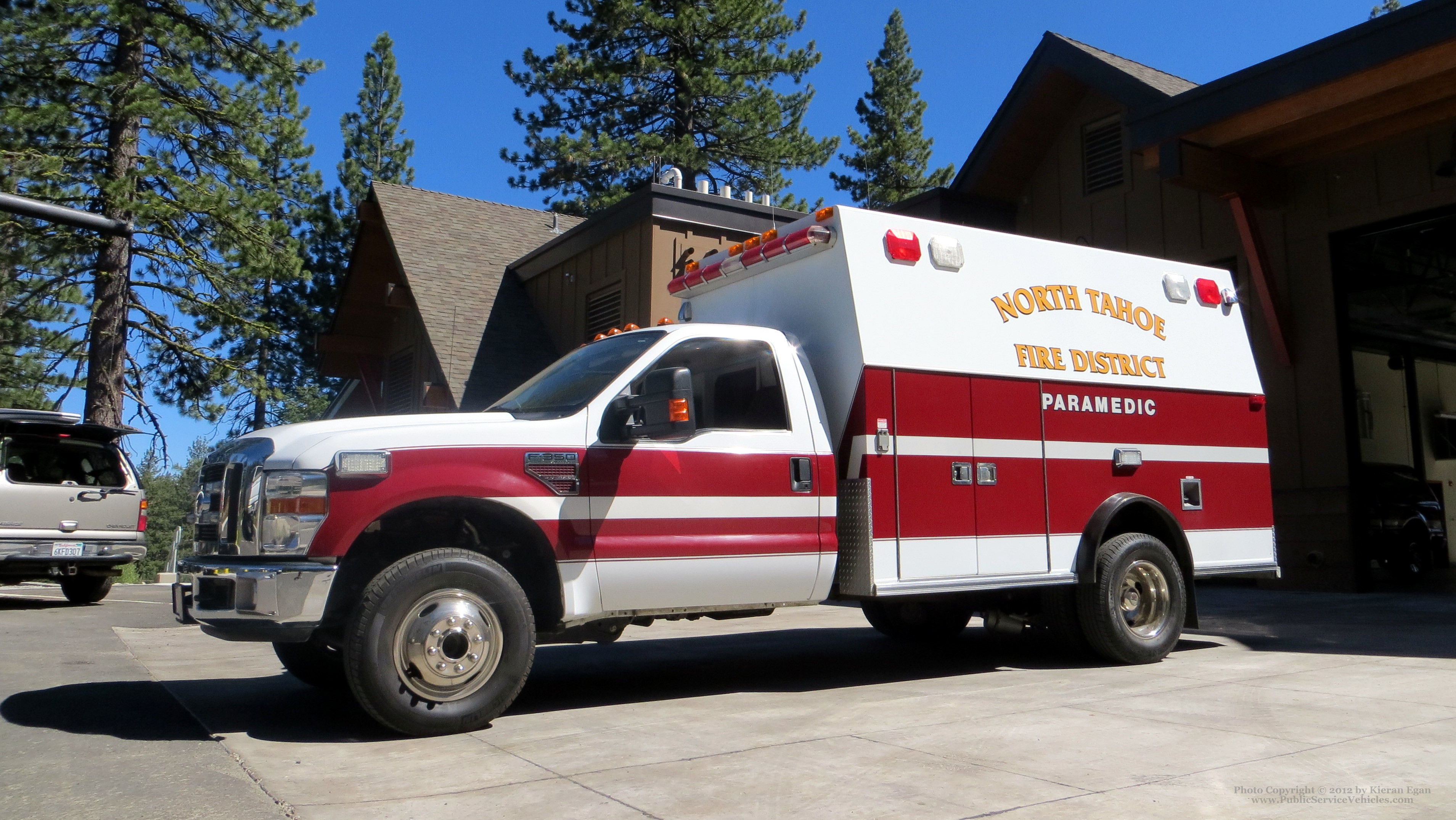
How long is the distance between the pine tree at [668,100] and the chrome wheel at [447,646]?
26.8m

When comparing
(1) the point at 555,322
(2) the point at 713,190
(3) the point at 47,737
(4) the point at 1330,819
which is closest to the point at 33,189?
(1) the point at 555,322

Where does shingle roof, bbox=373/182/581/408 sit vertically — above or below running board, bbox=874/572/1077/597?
above

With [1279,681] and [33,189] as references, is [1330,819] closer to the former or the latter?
[1279,681]

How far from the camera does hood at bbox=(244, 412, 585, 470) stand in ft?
17.8

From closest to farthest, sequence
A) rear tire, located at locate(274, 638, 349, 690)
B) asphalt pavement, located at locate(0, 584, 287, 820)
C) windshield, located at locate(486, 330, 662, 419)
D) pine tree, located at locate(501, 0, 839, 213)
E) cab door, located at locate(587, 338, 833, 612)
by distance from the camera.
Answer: asphalt pavement, located at locate(0, 584, 287, 820), cab door, located at locate(587, 338, 833, 612), windshield, located at locate(486, 330, 662, 419), rear tire, located at locate(274, 638, 349, 690), pine tree, located at locate(501, 0, 839, 213)

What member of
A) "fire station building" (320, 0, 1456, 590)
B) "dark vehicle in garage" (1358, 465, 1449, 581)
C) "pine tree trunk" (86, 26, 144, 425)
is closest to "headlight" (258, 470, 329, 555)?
"fire station building" (320, 0, 1456, 590)

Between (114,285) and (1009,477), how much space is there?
2103 cm

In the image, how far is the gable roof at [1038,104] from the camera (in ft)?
52.7

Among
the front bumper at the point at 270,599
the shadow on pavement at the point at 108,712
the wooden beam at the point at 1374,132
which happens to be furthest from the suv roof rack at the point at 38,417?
the wooden beam at the point at 1374,132

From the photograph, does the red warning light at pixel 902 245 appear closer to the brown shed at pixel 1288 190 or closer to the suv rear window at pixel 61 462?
the brown shed at pixel 1288 190

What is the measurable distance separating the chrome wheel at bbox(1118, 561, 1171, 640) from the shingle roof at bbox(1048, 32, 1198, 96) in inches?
368

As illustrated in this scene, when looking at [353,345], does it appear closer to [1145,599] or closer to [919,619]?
[919,619]

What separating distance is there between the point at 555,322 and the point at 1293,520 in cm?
1129

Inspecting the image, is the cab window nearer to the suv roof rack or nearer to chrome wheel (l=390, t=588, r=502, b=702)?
chrome wheel (l=390, t=588, r=502, b=702)
